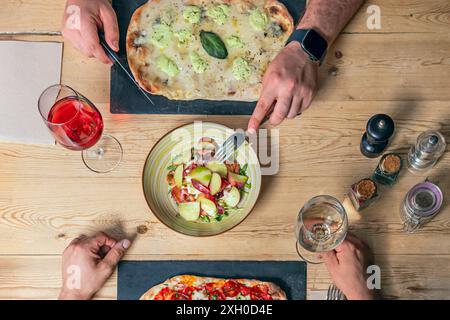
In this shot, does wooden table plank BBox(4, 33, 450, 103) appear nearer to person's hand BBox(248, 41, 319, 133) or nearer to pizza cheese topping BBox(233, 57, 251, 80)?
person's hand BBox(248, 41, 319, 133)

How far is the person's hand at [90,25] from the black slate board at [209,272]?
59 cm

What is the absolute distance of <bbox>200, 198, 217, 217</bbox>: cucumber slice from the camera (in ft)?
4.30

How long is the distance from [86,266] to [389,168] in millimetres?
836

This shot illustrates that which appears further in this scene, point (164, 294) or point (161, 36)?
point (161, 36)

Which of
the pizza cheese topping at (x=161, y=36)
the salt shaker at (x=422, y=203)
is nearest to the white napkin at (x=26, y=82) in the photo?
the pizza cheese topping at (x=161, y=36)

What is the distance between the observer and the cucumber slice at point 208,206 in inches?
51.6

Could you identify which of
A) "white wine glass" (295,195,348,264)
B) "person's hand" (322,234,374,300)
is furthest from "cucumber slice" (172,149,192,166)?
"person's hand" (322,234,374,300)

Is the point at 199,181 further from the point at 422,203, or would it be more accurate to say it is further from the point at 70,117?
the point at 422,203

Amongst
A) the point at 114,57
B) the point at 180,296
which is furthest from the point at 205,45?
the point at 180,296

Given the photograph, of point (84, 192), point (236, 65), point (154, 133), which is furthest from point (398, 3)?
point (84, 192)

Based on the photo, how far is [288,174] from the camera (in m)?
1.37

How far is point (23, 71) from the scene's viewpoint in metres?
1.42

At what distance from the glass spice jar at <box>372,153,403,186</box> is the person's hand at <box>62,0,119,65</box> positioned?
0.80m

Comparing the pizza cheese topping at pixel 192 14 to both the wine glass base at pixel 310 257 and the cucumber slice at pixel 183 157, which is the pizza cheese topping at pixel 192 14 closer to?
the cucumber slice at pixel 183 157
